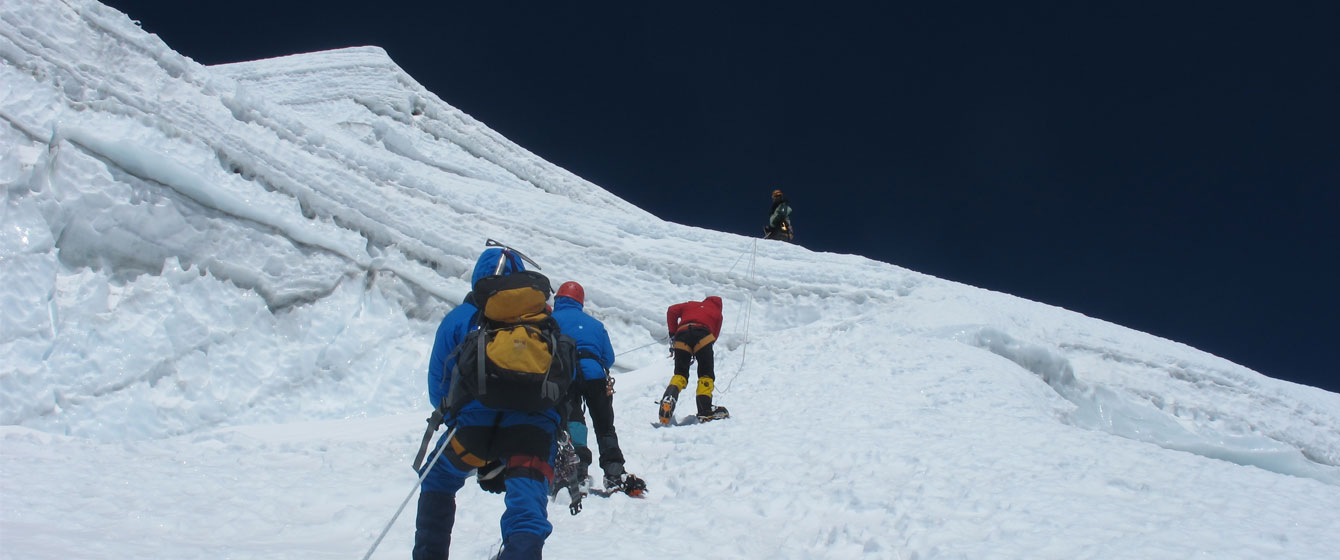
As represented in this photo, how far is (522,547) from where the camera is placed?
285cm

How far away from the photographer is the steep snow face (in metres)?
4.16

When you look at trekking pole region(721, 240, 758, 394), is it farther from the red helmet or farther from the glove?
the glove

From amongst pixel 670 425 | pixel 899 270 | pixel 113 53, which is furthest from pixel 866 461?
pixel 113 53

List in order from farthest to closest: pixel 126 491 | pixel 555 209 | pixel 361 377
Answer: pixel 555 209 < pixel 361 377 < pixel 126 491

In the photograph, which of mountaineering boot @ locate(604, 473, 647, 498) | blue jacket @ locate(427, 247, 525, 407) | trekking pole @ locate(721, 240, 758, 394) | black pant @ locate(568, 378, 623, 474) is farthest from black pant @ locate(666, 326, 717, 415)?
blue jacket @ locate(427, 247, 525, 407)

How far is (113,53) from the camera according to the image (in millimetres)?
10406

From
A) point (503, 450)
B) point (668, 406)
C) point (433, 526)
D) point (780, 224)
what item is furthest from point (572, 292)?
point (780, 224)

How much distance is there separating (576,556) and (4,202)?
7221 millimetres

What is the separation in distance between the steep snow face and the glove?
0.93 m

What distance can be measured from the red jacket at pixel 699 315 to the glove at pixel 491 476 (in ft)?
13.7

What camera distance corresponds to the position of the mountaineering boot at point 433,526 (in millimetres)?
3146

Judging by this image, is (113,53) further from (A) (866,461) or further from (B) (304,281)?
(A) (866,461)

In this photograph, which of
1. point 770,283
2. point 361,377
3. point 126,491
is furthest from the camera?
point 770,283

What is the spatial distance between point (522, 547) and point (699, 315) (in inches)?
183
